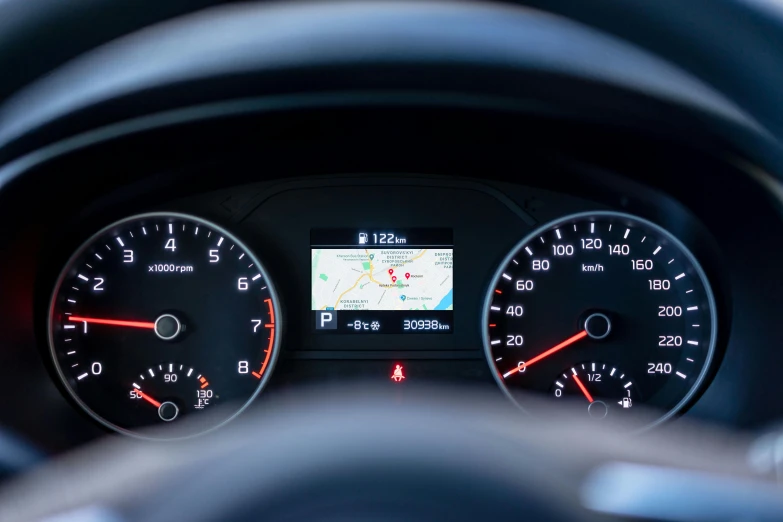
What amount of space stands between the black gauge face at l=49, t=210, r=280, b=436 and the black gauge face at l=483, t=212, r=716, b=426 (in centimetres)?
79

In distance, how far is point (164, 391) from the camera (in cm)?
293

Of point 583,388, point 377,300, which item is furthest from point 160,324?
point 583,388

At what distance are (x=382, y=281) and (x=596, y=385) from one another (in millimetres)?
776

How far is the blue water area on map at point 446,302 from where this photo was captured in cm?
303

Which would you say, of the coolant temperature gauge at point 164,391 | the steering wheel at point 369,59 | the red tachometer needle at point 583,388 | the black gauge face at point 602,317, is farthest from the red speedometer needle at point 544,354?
the steering wheel at point 369,59

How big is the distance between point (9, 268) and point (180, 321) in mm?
589

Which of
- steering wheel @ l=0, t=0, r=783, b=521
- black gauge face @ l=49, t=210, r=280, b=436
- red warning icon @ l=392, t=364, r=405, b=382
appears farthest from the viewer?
red warning icon @ l=392, t=364, r=405, b=382

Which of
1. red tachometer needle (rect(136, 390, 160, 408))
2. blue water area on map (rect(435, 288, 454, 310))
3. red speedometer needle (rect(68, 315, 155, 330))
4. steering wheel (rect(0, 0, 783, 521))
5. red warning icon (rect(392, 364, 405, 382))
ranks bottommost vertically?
red tachometer needle (rect(136, 390, 160, 408))

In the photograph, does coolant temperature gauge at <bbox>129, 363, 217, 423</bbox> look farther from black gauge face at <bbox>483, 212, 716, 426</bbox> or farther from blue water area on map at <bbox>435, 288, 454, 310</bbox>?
black gauge face at <bbox>483, 212, 716, 426</bbox>

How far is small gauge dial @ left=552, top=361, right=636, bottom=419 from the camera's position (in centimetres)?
293

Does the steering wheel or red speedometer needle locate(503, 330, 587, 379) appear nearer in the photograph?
the steering wheel

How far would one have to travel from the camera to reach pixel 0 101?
6.19 ft

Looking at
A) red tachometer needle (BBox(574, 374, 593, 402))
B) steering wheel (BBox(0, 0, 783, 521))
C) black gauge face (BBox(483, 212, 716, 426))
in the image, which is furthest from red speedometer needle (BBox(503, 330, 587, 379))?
steering wheel (BBox(0, 0, 783, 521))

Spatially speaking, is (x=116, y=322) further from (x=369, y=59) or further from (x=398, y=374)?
(x=369, y=59)
